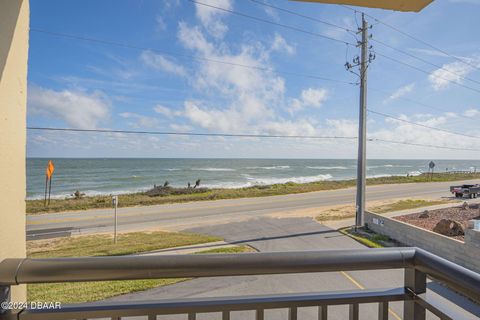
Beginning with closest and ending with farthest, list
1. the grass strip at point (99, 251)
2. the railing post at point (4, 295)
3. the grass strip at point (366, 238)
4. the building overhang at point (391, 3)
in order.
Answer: the railing post at point (4, 295) → the building overhang at point (391, 3) → the grass strip at point (99, 251) → the grass strip at point (366, 238)

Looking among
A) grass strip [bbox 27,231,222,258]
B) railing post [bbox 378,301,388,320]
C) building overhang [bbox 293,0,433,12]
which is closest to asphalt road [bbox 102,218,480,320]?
railing post [bbox 378,301,388,320]

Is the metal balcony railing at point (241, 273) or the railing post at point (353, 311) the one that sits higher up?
the metal balcony railing at point (241, 273)

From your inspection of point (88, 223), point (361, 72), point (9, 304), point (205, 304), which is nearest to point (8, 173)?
point (9, 304)

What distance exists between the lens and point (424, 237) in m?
7.36

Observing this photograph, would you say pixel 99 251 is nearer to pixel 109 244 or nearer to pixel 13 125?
pixel 109 244

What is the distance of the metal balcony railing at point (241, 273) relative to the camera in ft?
3.00

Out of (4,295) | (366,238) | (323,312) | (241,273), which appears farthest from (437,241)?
(4,295)

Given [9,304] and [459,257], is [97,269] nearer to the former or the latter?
[9,304]

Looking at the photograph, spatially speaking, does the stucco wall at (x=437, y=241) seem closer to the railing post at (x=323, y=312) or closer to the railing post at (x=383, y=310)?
the railing post at (x=383, y=310)

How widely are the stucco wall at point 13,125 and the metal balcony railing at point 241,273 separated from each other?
0.18m

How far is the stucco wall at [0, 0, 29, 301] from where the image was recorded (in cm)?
104

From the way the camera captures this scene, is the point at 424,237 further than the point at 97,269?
Yes

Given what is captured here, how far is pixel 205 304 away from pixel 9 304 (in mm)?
673

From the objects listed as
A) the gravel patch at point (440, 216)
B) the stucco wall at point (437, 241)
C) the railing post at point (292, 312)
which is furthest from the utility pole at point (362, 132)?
the railing post at point (292, 312)
